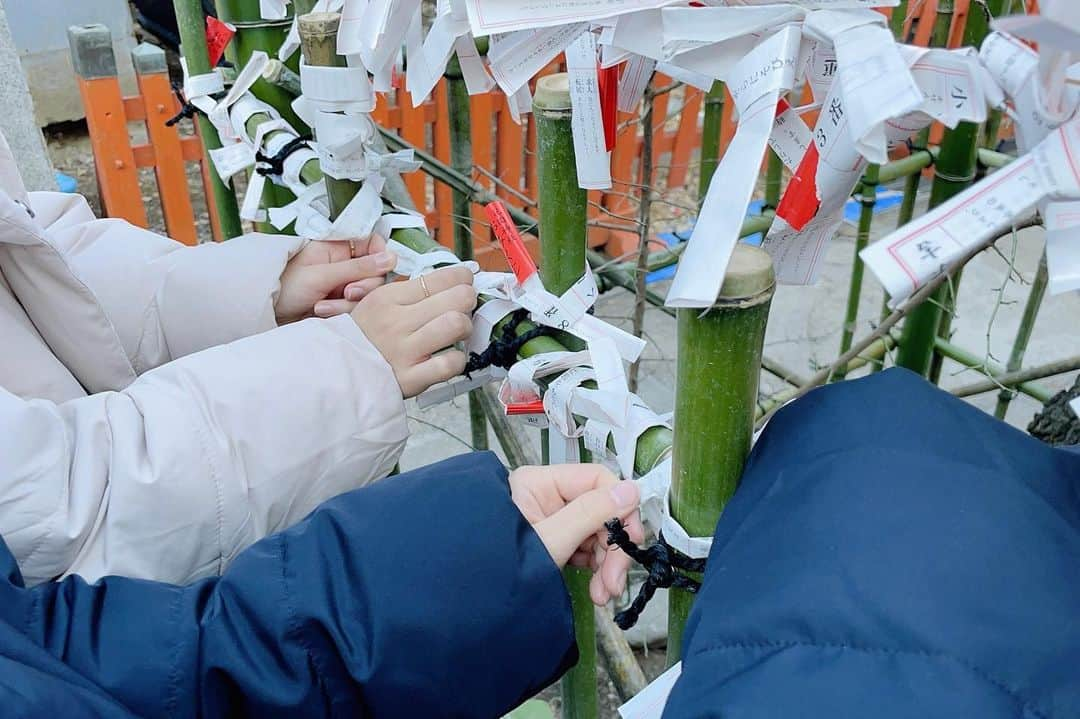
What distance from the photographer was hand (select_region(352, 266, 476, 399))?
0.93 m

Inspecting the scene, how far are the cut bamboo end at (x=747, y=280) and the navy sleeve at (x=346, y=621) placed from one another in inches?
12.7

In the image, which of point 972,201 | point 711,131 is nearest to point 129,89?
point 711,131

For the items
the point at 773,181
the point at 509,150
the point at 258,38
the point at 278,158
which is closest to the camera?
the point at 278,158

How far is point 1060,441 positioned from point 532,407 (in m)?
0.76

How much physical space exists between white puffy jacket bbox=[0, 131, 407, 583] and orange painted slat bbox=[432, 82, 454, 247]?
2328mm

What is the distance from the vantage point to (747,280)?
50 centimetres

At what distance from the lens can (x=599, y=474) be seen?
0.80 metres

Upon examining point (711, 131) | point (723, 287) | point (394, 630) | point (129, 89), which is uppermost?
point (723, 287)

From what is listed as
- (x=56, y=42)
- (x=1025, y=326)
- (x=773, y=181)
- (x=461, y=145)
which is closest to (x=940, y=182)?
(x=1025, y=326)

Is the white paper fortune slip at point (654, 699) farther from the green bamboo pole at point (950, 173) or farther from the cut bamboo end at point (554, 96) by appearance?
the green bamboo pole at point (950, 173)

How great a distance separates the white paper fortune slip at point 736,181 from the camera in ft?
1.62

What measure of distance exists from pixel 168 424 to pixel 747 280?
0.57 metres

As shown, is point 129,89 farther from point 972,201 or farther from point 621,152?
point 972,201

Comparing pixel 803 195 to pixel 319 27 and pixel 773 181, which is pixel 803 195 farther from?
pixel 773 181
